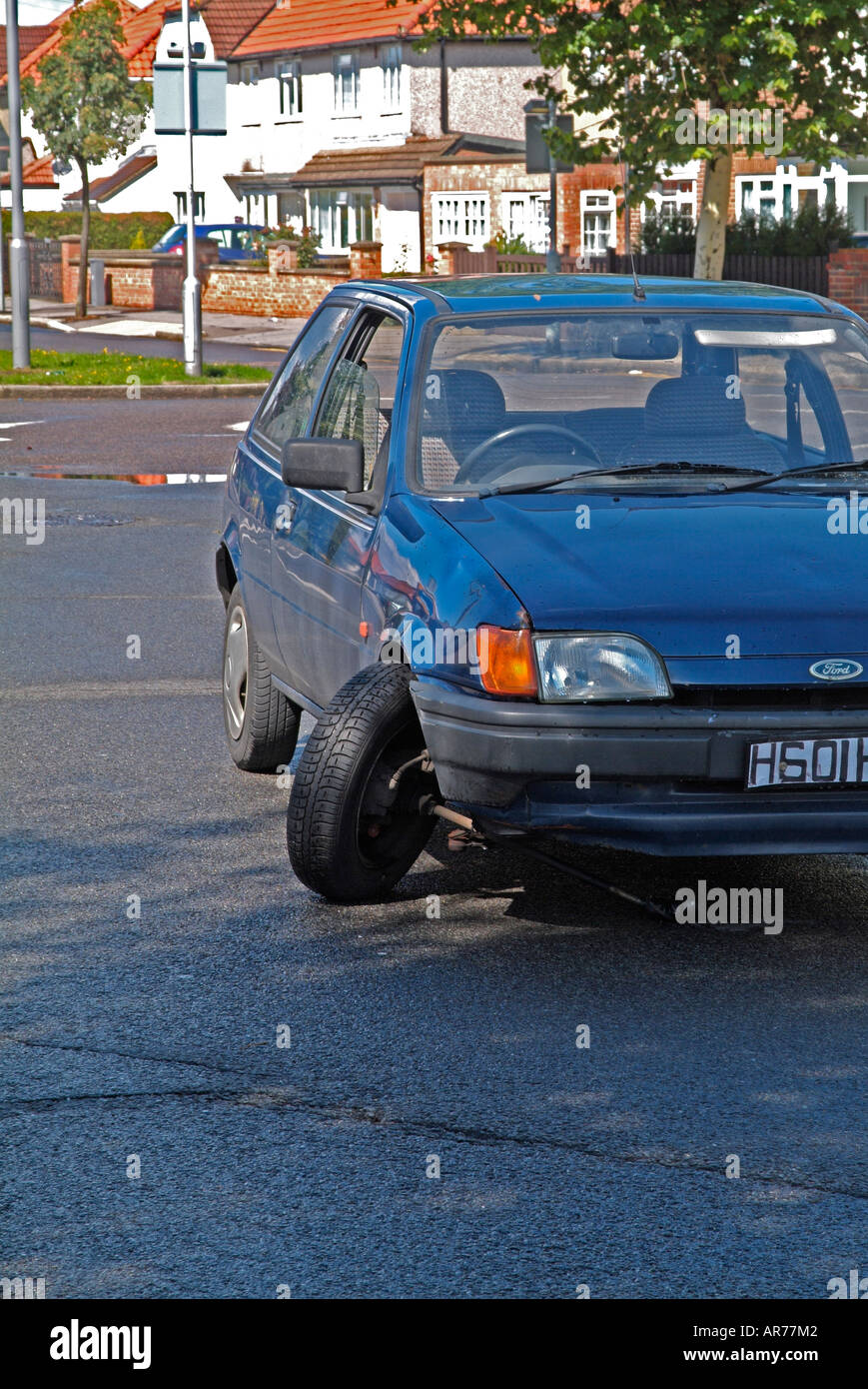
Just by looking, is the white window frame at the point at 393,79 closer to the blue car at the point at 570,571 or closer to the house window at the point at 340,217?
the house window at the point at 340,217

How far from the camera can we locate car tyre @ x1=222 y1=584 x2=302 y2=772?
7.07 meters

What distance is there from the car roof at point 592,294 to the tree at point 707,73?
2176cm

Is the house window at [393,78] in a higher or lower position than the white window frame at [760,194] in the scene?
higher

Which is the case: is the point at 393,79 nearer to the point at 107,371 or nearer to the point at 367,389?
the point at 107,371

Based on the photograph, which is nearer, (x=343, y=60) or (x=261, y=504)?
(x=261, y=504)

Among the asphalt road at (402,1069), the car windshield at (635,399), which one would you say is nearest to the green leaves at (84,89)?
the asphalt road at (402,1069)

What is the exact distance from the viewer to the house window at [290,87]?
214 feet

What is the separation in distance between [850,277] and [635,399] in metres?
27.9

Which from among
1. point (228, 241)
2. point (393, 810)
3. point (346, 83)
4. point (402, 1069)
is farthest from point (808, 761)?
point (346, 83)

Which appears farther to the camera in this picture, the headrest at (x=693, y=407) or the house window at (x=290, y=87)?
the house window at (x=290, y=87)

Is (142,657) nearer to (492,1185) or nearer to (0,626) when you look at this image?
(0,626)

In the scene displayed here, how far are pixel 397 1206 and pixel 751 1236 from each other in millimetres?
647

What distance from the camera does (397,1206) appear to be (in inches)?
143

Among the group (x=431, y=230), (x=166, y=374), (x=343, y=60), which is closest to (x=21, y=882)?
(x=166, y=374)
